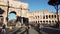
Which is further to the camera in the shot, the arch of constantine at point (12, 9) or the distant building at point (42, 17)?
the distant building at point (42, 17)

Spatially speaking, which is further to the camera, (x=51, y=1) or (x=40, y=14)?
(x=40, y=14)

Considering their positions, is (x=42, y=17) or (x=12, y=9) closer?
(x=12, y=9)

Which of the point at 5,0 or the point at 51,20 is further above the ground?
the point at 5,0

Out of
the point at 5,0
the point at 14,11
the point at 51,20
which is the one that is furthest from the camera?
the point at 51,20

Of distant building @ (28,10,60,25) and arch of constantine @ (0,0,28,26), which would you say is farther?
distant building @ (28,10,60,25)

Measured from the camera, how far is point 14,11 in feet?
150

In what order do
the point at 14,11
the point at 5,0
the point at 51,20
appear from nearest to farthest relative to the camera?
1. the point at 5,0
2. the point at 14,11
3. the point at 51,20

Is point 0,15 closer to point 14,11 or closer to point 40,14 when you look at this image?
point 14,11

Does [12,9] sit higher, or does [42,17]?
[12,9]

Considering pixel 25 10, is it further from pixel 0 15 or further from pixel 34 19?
pixel 34 19

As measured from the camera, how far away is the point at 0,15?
43094 mm

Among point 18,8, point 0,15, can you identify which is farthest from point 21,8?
point 0,15

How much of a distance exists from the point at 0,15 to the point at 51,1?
50.4 ft

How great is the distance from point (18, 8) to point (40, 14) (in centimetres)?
5060
